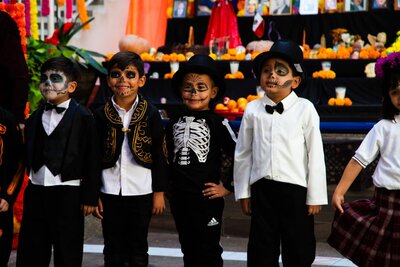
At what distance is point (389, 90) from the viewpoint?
14.4 feet

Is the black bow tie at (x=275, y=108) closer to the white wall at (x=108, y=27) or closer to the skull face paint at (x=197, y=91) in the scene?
the skull face paint at (x=197, y=91)

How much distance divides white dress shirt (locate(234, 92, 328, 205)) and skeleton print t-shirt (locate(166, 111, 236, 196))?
1.20 ft

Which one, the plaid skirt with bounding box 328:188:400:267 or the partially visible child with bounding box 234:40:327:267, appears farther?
the partially visible child with bounding box 234:40:327:267

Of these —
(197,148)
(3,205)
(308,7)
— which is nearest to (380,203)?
(197,148)

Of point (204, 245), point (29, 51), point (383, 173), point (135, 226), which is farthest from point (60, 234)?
point (29, 51)

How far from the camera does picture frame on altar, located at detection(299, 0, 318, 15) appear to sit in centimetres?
1130

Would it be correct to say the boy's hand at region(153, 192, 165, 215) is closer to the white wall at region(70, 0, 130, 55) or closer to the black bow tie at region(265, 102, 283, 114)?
the black bow tie at region(265, 102, 283, 114)

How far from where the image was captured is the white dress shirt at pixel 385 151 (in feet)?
14.0

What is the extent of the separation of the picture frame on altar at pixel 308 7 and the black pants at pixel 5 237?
7.49 m

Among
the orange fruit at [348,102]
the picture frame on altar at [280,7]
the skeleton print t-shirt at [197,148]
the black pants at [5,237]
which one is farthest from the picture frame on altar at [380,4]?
the black pants at [5,237]

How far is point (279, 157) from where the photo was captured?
4449 mm

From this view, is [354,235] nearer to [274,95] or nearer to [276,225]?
[276,225]

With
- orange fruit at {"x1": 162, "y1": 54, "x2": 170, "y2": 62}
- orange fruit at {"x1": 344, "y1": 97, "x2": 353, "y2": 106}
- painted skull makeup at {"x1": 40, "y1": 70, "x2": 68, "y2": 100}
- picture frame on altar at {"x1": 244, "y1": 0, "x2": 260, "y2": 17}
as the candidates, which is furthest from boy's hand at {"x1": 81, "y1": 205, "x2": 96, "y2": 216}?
picture frame on altar at {"x1": 244, "y1": 0, "x2": 260, "y2": 17}

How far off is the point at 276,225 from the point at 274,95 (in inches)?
29.5
